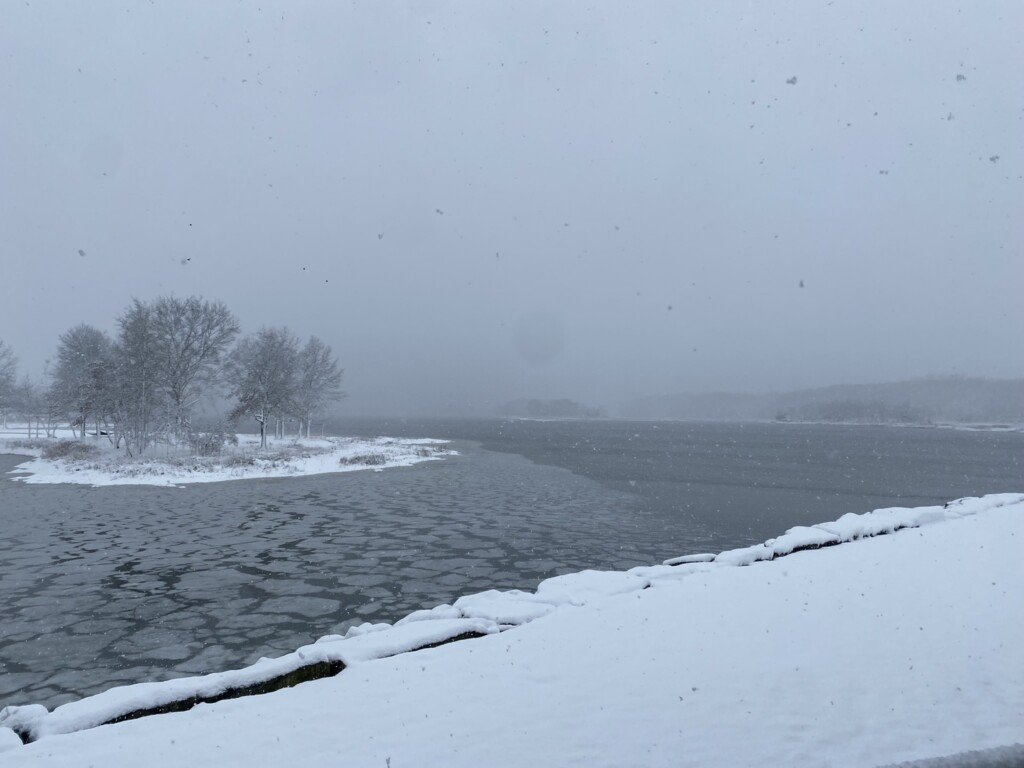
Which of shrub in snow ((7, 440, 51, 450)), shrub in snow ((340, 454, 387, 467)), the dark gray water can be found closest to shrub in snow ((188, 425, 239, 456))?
shrub in snow ((340, 454, 387, 467))

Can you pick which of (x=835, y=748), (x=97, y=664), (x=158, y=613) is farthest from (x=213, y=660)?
(x=835, y=748)

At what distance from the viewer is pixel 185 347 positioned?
140 feet

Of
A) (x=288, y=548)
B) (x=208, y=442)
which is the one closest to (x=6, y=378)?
(x=208, y=442)

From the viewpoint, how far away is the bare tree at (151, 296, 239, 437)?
137 ft

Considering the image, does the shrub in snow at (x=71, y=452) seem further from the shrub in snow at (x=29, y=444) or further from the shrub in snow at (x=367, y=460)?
the shrub in snow at (x=367, y=460)

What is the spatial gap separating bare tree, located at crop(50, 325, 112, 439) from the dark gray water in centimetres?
832

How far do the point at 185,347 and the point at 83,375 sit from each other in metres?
10.9

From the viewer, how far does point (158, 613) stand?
1037 centimetres

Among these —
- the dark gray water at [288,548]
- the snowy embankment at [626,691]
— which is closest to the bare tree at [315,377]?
the dark gray water at [288,548]

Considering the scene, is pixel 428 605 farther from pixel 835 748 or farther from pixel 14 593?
pixel 14 593

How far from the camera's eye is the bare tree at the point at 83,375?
136 ft

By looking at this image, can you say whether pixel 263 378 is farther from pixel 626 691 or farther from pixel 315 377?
pixel 626 691

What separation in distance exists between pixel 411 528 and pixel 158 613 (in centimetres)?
888

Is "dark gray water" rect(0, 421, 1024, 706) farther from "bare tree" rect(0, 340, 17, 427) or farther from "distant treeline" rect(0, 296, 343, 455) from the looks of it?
"bare tree" rect(0, 340, 17, 427)
